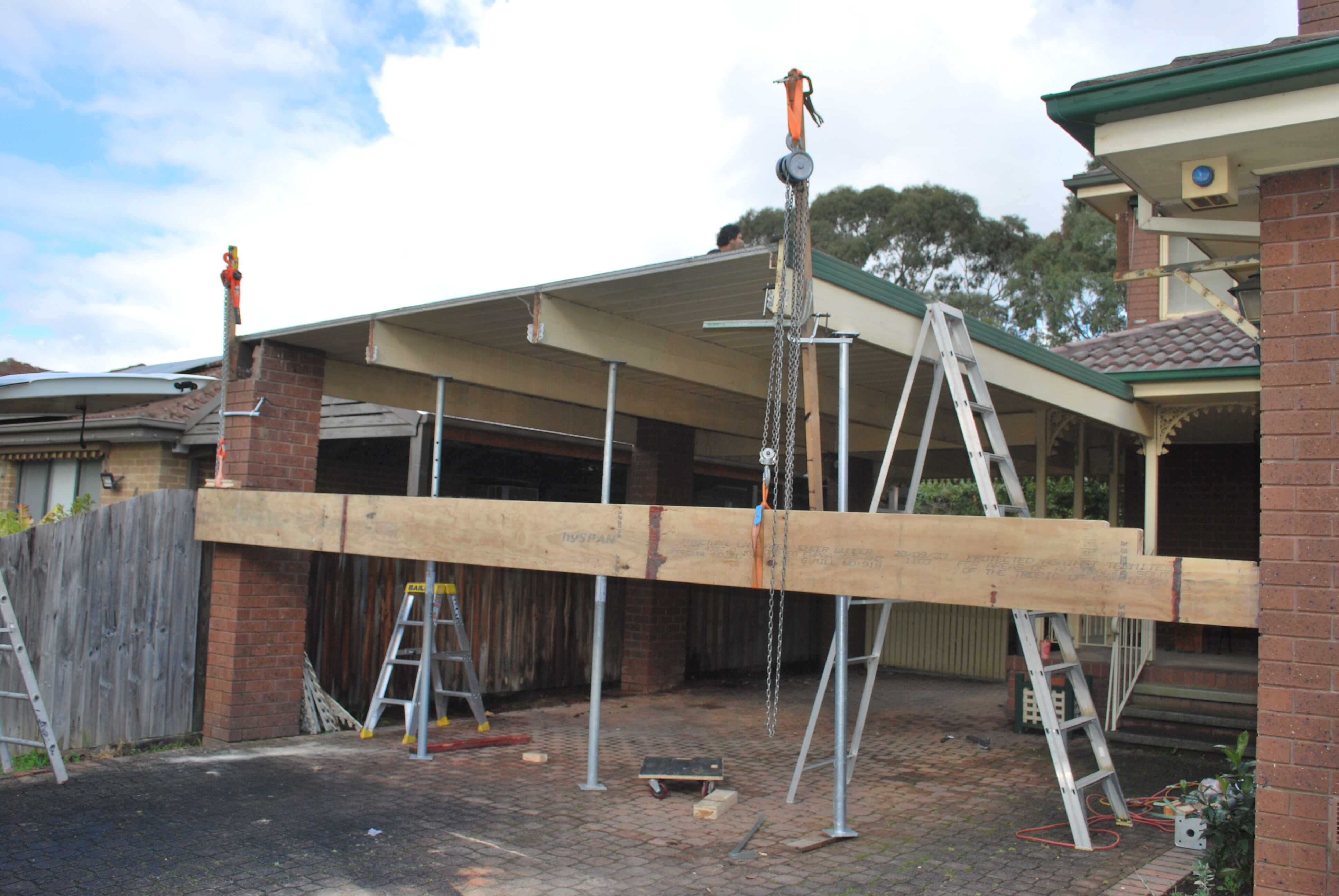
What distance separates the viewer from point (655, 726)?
31.2 ft

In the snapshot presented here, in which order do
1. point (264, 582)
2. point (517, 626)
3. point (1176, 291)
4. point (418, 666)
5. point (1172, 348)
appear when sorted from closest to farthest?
point (264, 582) → point (418, 666) → point (1172, 348) → point (517, 626) → point (1176, 291)

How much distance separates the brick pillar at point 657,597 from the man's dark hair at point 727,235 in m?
3.90

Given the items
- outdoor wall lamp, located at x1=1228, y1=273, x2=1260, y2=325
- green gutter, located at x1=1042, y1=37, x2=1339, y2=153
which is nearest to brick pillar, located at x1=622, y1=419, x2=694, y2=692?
outdoor wall lamp, located at x1=1228, y1=273, x2=1260, y2=325

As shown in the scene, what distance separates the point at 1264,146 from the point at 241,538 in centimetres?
724

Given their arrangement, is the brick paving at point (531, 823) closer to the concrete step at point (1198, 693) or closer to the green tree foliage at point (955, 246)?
the concrete step at point (1198, 693)

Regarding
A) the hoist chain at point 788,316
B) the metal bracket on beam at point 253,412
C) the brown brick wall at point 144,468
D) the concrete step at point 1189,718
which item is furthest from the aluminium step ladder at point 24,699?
the concrete step at point 1189,718

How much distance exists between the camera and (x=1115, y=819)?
6258 mm

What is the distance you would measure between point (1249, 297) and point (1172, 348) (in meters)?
4.81

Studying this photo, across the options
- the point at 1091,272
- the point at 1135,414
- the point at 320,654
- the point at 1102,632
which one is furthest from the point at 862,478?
the point at 1091,272

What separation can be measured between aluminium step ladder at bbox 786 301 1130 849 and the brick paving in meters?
0.34

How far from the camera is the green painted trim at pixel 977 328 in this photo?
568cm

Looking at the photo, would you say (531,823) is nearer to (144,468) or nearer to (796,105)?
(796,105)

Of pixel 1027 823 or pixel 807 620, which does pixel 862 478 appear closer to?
pixel 807 620

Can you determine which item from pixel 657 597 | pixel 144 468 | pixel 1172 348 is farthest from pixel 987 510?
pixel 144 468
